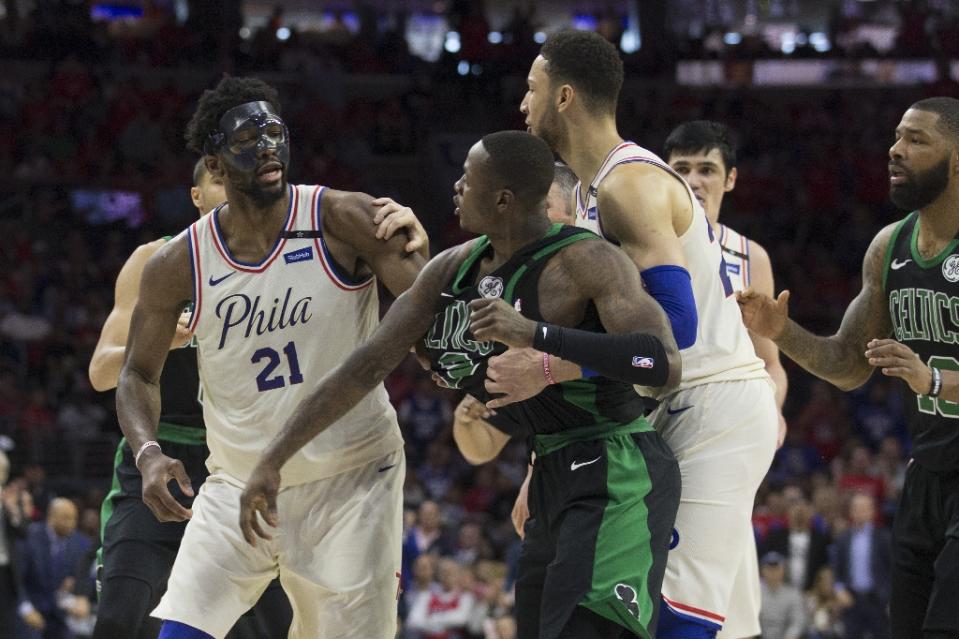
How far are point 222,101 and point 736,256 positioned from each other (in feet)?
8.68

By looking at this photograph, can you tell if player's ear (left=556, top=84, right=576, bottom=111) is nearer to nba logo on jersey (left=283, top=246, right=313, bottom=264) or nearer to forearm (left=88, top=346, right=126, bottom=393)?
nba logo on jersey (left=283, top=246, right=313, bottom=264)

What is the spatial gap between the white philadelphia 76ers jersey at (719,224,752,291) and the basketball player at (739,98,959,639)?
103cm

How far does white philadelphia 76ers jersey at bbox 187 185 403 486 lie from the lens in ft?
16.6

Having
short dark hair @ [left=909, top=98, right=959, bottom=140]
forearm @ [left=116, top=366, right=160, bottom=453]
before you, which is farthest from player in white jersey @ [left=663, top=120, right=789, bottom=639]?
forearm @ [left=116, top=366, right=160, bottom=453]

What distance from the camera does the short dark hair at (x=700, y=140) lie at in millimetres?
6648

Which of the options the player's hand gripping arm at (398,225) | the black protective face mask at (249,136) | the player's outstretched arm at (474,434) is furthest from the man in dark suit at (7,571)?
the player's hand gripping arm at (398,225)

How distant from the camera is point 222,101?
5328 mm

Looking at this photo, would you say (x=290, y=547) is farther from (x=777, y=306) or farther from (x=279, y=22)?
(x=279, y=22)

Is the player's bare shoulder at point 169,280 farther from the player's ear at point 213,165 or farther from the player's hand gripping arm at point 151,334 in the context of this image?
the player's ear at point 213,165

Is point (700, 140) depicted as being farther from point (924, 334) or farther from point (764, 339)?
point (924, 334)

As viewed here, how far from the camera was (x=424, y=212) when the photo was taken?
20641 mm

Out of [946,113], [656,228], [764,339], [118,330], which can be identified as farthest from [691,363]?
[118,330]

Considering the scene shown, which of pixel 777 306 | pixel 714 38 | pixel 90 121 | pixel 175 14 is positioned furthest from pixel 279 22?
pixel 777 306

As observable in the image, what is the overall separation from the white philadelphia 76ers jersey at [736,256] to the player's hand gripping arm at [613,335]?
2614 millimetres
